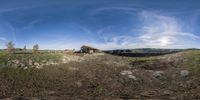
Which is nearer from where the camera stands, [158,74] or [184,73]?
[184,73]

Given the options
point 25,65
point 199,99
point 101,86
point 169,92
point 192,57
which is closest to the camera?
point 199,99

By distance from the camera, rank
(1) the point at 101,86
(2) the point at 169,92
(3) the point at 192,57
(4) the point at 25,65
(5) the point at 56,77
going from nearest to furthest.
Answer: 1. (2) the point at 169,92
2. (1) the point at 101,86
3. (5) the point at 56,77
4. (4) the point at 25,65
5. (3) the point at 192,57

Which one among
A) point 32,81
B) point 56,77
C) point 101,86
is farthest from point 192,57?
point 32,81

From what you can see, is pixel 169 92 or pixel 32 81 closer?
pixel 169 92

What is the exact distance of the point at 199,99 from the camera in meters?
30.9

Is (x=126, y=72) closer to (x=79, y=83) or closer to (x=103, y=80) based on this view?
(x=103, y=80)

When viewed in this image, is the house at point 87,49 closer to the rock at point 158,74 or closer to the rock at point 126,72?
the rock at point 126,72

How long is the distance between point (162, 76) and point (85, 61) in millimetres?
15716

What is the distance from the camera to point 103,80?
4184 centimetres

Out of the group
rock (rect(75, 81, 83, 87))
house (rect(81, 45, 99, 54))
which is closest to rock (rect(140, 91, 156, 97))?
rock (rect(75, 81, 83, 87))

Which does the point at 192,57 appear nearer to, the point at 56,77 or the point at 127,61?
the point at 127,61

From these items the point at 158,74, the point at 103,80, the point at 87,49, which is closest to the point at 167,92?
the point at 158,74

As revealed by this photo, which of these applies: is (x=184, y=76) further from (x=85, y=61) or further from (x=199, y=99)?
(x=85, y=61)

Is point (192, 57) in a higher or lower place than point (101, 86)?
higher
